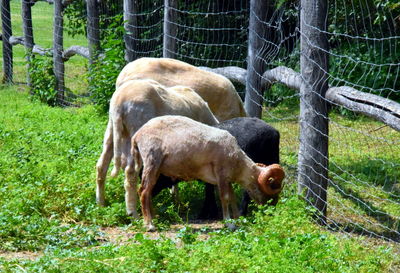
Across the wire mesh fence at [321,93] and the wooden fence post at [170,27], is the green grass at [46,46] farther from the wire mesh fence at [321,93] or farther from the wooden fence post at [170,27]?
the wooden fence post at [170,27]

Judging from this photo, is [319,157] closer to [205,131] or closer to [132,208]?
[205,131]

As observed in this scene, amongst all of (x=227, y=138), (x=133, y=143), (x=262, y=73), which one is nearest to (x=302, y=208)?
(x=227, y=138)

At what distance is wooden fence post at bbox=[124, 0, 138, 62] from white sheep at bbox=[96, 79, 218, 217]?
3807 mm

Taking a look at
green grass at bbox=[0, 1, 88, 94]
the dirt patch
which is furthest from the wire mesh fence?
green grass at bbox=[0, 1, 88, 94]

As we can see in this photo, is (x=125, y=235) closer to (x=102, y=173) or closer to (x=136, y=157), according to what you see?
(x=136, y=157)

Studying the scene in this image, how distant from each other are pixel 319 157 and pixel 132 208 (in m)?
1.85

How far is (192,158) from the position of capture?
663 cm

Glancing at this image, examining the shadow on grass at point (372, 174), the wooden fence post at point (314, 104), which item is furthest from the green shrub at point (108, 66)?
the wooden fence post at point (314, 104)

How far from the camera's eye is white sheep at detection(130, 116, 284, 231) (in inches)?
261

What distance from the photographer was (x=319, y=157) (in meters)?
6.52

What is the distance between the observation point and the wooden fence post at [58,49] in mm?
13906

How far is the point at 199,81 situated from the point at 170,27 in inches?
74.6

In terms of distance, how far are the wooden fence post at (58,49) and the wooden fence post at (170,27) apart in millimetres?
4386

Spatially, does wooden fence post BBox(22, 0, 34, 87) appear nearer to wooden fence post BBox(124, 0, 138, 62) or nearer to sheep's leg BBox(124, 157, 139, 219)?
wooden fence post BBox(124, 0, 138, 62)
